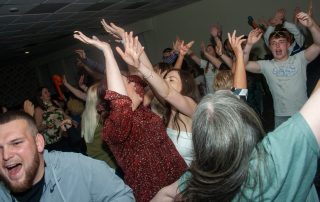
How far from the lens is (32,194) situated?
129 cm

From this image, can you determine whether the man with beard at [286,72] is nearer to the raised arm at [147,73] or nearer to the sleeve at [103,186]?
the raised arm at [147,73]

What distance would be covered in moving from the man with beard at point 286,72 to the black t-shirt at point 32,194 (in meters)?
1.99

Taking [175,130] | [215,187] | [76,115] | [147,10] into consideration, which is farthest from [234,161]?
[147,10]

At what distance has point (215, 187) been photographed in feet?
3.07

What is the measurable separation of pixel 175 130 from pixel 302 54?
1.56 meters

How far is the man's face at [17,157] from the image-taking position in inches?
47.9

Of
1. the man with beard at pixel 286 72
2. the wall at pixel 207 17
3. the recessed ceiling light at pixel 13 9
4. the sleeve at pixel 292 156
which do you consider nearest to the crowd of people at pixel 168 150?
the sleeve at pixel 292 156

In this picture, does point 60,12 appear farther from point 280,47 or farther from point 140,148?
point 140,148

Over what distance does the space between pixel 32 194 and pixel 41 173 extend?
0.31 feet

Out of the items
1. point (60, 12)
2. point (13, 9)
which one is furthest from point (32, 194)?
point (60, 12)

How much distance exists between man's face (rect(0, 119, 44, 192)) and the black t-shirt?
0.03 m

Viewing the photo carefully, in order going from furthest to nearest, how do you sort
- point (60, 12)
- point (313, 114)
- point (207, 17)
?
point (207, 17), point (60, 12), point (313, 114)

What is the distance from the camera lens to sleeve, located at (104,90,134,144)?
1.47m

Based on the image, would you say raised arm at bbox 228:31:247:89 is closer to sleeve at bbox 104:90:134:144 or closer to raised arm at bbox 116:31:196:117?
raised arm at bbox 116:31:196:117
